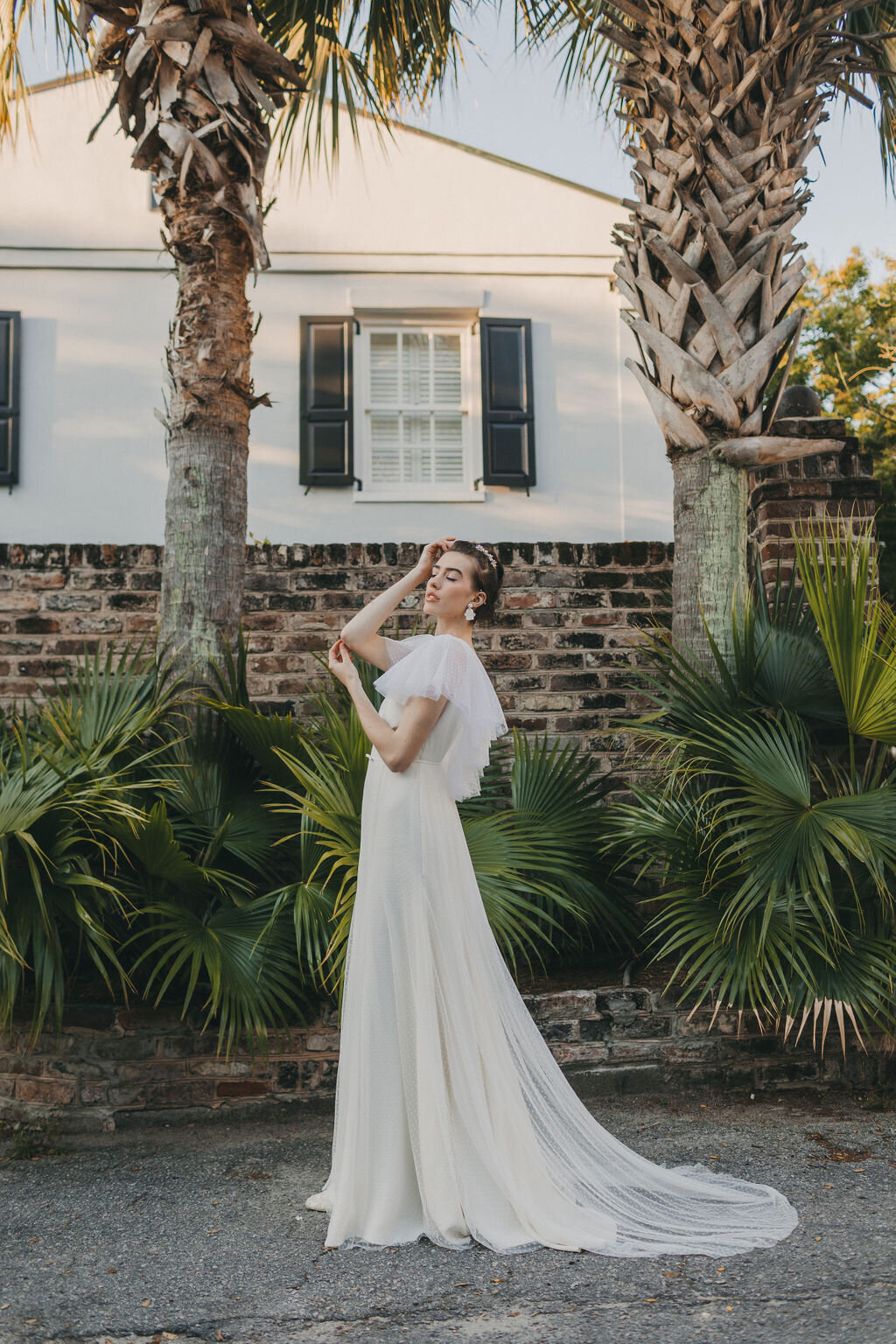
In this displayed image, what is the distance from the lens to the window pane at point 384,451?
980cm

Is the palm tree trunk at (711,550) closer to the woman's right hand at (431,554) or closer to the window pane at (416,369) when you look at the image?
the woman's right hand at (431,554)

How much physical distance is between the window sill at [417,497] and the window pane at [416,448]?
231 mm

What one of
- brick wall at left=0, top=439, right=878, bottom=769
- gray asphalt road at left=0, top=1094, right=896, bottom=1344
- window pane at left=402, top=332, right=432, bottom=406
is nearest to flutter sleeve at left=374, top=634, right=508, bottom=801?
gray asphalt road at left=0, top=1094, right=896, bottom=1344

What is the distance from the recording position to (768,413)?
5.03 meters

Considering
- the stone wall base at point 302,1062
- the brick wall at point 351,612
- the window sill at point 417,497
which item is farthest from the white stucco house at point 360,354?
the stone wall base at point 302,1062

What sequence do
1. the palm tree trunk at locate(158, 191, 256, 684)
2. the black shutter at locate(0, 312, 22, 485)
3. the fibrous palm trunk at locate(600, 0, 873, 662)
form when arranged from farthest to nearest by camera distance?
1. the black shutter at locate(0, 312, 22, 485)
2. the fibrous palm trunk at locate(600, 0, 873, 662)
3. the palm tree trunk at locate(158, 191, 256, 684)

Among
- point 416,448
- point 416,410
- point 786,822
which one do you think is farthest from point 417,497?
point 786,822

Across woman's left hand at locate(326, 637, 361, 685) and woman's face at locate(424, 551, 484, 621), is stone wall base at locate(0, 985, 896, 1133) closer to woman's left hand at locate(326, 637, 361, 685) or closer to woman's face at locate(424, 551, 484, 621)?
woman's left hand at locate(326, 637, 361, 685)

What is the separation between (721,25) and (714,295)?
47.3 inches

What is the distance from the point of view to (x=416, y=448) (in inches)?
386

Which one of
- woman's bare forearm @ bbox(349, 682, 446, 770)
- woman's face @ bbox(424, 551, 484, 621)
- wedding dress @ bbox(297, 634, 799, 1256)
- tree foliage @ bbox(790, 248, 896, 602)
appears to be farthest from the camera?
tree foliage @ bbox(790, 248, 896, 602)

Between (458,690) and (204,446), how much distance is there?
2.30 m

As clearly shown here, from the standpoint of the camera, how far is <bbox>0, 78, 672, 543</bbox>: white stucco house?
374 inches

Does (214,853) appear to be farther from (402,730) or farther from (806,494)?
(806,494)
